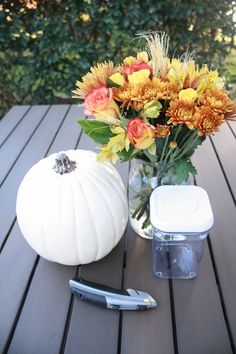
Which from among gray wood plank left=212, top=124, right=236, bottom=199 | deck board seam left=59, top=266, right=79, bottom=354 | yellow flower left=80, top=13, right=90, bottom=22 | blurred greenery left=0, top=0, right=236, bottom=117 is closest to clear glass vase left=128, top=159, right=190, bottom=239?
deck board seam left=59, top=266, right=79, bottom=354

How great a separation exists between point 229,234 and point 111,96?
0.48 m

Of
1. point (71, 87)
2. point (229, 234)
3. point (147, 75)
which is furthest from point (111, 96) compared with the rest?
point (71, 87)

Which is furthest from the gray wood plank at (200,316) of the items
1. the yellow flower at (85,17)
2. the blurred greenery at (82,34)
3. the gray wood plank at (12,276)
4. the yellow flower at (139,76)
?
the yellow flower at (85,17)

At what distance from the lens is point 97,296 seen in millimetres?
679

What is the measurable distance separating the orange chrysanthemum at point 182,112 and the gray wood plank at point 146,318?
1.16ft

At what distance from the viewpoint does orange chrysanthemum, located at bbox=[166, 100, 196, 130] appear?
586mm

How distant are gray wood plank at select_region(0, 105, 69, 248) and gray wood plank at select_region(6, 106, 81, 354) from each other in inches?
7.1

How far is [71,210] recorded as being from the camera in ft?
2.25

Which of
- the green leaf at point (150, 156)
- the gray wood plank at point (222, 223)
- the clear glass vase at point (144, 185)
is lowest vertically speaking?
the gray wood plank at point (222, 223)

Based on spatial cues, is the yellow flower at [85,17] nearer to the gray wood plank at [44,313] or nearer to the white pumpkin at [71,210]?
the white pumpkin at [71,210]

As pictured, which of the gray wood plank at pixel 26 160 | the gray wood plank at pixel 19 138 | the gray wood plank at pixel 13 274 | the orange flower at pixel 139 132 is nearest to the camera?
the orange flower at pixel 139 132

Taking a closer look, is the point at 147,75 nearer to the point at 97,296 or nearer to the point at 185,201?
the point at 185,201

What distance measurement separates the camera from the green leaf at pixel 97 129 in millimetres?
660

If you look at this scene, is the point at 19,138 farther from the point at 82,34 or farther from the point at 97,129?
the point at 82,34
